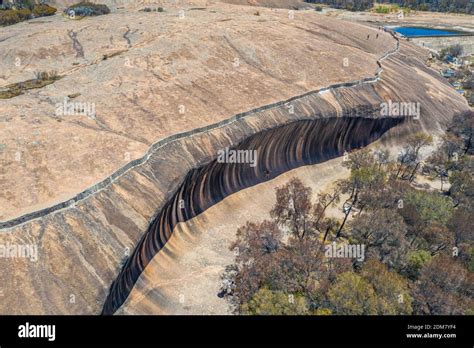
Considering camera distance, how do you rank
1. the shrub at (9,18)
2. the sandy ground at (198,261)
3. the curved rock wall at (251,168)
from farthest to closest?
1. the shrub at (9,18)
2. the curved rock wall at (251,168)
3. the sandy ground at (198,261)

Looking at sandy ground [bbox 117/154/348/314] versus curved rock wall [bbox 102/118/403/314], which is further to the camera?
curved rock wall [bbox 102/118/403/314]

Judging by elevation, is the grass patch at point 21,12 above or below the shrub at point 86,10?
below

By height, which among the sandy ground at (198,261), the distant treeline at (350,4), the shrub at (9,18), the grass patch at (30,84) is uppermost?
the distant treeline at (350,4)

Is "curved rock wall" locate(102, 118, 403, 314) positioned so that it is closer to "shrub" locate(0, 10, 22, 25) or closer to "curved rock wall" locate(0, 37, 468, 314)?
"curved rock wall" locate(0, 37, 468, 314)

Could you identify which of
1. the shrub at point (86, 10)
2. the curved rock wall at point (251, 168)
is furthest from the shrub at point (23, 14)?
the curved rock wall at point (251, 168)

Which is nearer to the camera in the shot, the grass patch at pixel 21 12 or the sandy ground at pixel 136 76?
the sandy ground at pixel 136 76

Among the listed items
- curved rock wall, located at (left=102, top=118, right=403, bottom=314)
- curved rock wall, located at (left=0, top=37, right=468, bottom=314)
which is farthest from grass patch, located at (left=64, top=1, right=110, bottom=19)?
curved rock wall, located at (left=102, top=118, right=403, bottom=314)

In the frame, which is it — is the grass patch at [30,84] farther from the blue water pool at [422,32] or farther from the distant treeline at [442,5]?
the distant treeline at [442,5]
